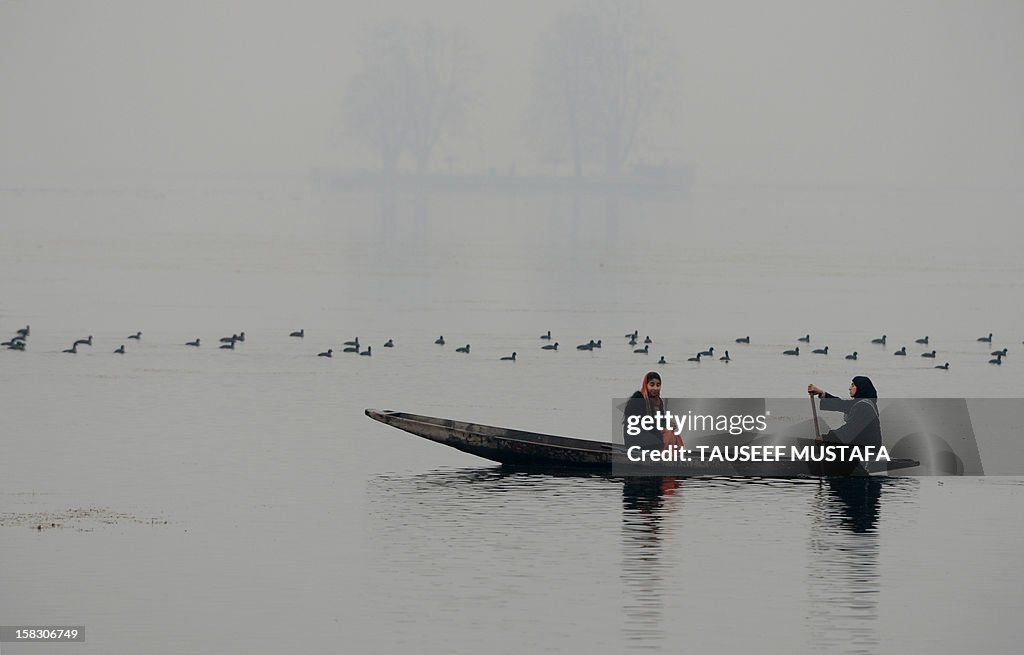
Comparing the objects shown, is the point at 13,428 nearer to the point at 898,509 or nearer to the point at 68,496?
the point at 68,496

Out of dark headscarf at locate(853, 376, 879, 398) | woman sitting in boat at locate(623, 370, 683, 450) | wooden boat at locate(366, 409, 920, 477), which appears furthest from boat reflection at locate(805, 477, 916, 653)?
woman sitting in boat at locate(623, 370, 683, 450)

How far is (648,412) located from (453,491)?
3.51 meters

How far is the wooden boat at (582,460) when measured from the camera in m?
33.2

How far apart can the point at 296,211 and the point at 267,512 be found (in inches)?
5913

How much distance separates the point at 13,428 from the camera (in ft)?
134

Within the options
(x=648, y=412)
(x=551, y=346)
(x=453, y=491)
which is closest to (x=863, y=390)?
(x=648, y=412)

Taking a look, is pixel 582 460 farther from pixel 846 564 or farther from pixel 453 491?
pixel 846 564

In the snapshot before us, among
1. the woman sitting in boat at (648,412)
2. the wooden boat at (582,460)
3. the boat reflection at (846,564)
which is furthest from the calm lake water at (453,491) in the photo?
the woman sitting in boat at (648,412)

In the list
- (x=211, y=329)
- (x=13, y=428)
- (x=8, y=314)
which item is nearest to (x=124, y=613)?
(x=13, y=428)

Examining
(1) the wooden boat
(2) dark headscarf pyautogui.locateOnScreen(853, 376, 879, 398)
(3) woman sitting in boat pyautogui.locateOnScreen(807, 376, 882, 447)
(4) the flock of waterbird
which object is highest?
(4) the flock of waterbird

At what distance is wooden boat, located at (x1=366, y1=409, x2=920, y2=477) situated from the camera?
1309 inches

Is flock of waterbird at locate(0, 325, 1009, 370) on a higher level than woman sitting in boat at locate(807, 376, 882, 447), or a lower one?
higher

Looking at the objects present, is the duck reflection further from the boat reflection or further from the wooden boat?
the boat reflection

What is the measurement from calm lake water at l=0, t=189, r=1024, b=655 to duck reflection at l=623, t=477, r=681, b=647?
0.22ft
